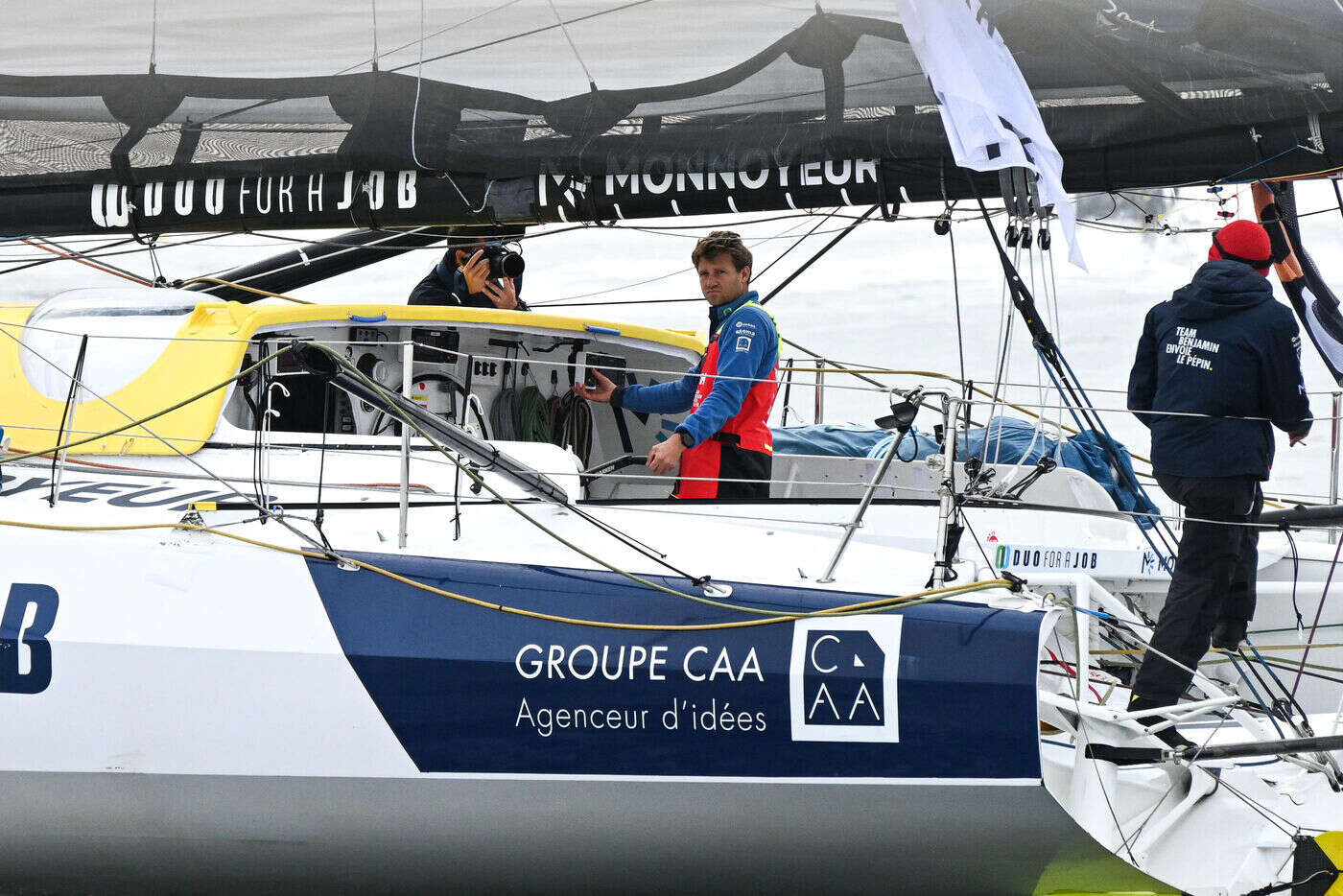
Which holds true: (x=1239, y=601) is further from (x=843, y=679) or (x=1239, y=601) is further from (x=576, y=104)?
(x=576, y=104)

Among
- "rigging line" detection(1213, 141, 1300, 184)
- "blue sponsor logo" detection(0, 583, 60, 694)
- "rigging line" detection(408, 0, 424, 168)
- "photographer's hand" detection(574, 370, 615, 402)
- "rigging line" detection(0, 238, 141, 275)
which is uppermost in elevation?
"rigging line" detection(408, 0, 424, 168)

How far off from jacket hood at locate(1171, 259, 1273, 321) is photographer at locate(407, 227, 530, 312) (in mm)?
2231

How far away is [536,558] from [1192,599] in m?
1.54

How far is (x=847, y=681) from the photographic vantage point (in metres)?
3.13

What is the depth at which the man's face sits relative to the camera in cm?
423

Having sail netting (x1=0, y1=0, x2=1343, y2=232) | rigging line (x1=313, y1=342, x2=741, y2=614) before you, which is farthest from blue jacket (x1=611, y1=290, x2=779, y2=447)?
rigging line (x1=313, y1=342, x2=741, y2=614)

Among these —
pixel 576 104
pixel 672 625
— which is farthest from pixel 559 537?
pixel 576 104

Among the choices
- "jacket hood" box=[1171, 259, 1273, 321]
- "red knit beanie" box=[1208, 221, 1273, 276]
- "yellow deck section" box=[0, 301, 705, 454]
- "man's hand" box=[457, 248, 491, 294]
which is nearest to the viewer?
"jacket hood" box=[1171, 259, 1273, 321]

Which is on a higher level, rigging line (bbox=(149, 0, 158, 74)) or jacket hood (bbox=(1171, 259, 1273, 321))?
rigging line (bbox=(149, 0, 158, 74))

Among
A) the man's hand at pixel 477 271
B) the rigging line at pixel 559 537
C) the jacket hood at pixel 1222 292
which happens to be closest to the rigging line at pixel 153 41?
the man's hand at pixel 477 271

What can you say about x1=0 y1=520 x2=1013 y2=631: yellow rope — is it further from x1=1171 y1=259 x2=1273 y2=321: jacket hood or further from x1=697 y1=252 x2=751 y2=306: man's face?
x1=697 y1=252 x2=751 y2=306: man's face

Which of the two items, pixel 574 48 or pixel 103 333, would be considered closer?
pixel 574 48

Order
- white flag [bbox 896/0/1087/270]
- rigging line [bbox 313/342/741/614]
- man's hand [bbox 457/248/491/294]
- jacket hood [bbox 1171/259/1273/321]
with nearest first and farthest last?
rigging line [bbox 313/342/741/614], white flag [bbox 896/0/1087/270], jacket hood [bbox 1171/259/1273/321], man's hand [bbox 457/248/491/294]

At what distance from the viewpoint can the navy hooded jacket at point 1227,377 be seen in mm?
3793
